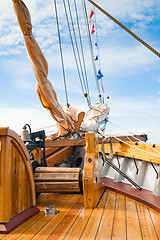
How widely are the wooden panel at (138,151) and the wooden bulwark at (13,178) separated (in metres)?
1.65

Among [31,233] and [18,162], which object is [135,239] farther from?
[18,162]

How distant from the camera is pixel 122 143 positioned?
14.1 ft

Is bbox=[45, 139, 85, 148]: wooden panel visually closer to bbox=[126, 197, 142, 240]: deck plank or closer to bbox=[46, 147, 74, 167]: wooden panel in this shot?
bbox=[46, 147, 74, 167]: wooden panel

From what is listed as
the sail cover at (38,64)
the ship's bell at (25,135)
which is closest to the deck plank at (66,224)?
the ship's bell at (25,135)

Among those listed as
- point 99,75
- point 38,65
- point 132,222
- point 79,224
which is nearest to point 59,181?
point 79,224

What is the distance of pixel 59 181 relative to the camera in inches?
118

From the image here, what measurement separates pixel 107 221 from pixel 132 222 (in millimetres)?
254

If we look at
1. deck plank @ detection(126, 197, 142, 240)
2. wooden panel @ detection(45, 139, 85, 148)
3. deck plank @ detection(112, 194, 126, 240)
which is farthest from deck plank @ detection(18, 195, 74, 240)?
wooden panel @ detection(45, 139, 85, 148)

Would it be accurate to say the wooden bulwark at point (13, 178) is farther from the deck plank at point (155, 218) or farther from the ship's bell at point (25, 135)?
the deck plank at point (155, 218)

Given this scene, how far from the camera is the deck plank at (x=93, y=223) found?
82.3 inches

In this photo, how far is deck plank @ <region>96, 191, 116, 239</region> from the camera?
2.10m

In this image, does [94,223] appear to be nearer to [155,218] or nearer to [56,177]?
[155,218]

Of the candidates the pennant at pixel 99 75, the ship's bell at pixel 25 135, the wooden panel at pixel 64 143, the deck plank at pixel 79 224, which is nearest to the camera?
the deck plank at pixel 79 224

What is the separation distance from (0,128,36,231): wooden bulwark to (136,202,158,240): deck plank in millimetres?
1237
